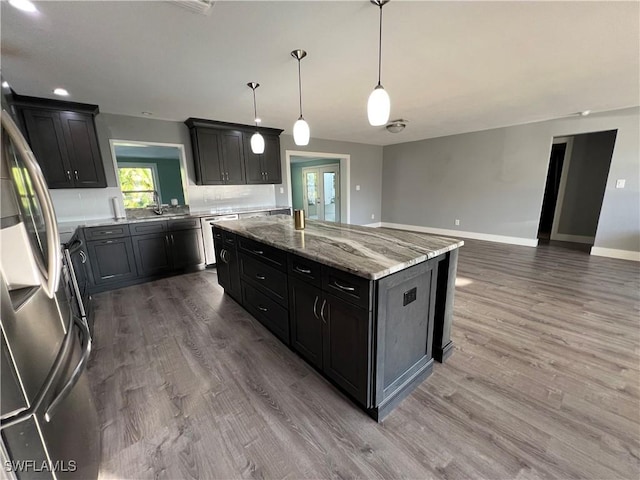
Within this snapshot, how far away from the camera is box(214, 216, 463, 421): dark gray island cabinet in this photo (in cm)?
Result: 136

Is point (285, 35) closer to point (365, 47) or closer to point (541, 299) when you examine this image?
point (365, 47)

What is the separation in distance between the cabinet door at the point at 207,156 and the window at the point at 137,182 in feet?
13.4

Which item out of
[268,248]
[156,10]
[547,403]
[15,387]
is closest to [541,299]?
[547,403]

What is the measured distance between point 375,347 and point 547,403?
1.17 metres

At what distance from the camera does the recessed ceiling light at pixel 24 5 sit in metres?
1.44

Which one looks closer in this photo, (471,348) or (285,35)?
(285,35)

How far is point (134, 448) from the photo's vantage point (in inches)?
52.8

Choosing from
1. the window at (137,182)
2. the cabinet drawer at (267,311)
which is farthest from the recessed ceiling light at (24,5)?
the window at (137,182)

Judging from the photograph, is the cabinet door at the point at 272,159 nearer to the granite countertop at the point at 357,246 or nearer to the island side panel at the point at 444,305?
the granite countertop at the point at 357,246

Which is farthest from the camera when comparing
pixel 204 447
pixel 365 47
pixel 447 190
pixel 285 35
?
pixel 447 190

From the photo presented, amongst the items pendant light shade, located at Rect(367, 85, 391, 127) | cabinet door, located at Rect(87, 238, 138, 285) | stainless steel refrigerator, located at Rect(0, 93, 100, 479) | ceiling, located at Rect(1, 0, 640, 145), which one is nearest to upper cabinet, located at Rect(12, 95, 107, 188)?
ceiling, located at Rect(1, 0, 640, 145)

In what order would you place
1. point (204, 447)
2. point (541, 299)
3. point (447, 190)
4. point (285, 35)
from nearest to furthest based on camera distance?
point (204, 447), point (285, 35), point (541, 299), point (447, 190)

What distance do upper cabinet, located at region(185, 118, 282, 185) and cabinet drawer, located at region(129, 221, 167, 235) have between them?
0.94 metres

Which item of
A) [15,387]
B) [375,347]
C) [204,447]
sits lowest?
[204,447]
